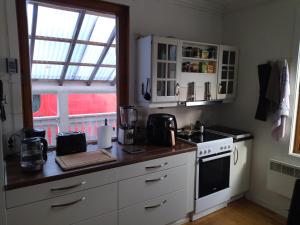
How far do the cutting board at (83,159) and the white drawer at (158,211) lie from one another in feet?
1.48

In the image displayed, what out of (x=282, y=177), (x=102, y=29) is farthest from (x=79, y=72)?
(x=282, y=177)

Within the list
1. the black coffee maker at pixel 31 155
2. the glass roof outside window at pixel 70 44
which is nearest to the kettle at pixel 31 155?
the black coffee maker at pixel 31 155

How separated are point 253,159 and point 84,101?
10.2ft

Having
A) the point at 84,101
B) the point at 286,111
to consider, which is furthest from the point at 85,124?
the point at 286,111

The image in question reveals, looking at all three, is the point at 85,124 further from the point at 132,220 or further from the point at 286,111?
the point at 286,111

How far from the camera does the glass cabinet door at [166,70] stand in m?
2.15

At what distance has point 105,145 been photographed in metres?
2.06

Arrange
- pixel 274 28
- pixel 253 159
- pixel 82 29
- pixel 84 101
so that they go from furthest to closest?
pixel 84 101
pixel 82 29
pixel 253 159
pixel 274 28

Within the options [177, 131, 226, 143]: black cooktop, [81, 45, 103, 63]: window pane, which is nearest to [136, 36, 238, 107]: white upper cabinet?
[177, 131, 226, 143]: black cooktop

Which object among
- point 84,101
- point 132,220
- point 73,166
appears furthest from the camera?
point 84,101

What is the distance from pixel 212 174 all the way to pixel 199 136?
1.39 ft

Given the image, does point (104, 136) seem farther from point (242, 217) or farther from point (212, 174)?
point (242, 217)

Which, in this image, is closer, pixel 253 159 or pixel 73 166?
pixel 73 166

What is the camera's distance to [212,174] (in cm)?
234
